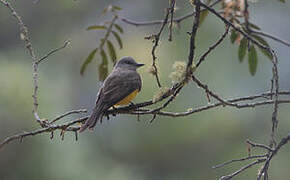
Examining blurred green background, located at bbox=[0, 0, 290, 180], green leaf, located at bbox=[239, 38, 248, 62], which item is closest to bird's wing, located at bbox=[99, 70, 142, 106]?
Result: green leaf, located at bbox=[239, 38, 248, 62]

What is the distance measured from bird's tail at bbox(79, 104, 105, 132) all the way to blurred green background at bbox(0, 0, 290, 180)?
298cm

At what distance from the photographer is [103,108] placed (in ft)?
11.2

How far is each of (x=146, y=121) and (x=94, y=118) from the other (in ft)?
16.7

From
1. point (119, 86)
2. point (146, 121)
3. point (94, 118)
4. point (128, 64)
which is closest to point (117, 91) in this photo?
point (119, 86)

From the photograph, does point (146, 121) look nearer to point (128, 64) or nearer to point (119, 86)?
point (128, 64)

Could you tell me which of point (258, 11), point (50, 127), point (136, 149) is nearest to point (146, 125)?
point (136, 149)

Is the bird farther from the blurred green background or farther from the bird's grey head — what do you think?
the blurred green background

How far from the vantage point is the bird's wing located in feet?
11.5

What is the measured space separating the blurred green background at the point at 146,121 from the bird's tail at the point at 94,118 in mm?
2981

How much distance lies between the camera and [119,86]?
371 centimetres

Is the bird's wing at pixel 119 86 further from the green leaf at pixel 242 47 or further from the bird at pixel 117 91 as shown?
the green leaf at pixel 242 47

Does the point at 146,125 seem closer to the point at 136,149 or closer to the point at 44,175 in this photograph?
the point at 136,149

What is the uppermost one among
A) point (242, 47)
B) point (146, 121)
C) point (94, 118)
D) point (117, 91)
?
point (242, 47)

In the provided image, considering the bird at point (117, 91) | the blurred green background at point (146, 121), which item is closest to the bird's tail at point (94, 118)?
the bird at point (117, 91)
